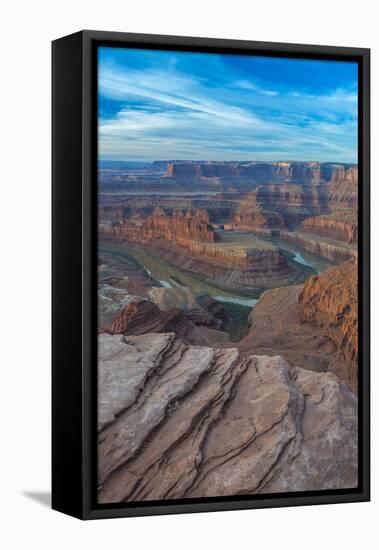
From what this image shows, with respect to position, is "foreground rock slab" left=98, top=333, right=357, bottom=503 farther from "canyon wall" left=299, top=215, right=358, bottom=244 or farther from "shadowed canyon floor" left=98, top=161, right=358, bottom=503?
"canyon wall" left=299, top=215, right=358, bottom=244

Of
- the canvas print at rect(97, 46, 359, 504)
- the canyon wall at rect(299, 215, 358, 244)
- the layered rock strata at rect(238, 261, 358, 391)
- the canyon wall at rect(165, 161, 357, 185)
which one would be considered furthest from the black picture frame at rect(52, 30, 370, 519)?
the canyon wall at rect(299, 215, 358, 244)

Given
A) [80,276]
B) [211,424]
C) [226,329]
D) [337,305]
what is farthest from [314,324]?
[80,276]

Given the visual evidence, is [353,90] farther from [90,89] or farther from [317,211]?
[90,89]

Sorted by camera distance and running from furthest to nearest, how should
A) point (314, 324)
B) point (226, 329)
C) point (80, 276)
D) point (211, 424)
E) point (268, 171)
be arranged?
point (314, 324) → point (268, 171) → point (226, 329) → point (211, 424) → point (80, 276)

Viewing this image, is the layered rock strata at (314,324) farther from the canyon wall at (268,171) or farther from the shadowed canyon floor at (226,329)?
the canyon wall at (268,171)

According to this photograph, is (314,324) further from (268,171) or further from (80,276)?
(80,276)

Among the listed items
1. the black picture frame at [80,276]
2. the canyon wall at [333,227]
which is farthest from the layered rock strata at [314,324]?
the black picture frame at [80,276]

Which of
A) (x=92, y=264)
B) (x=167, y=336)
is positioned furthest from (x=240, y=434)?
(x=92, y=264)
